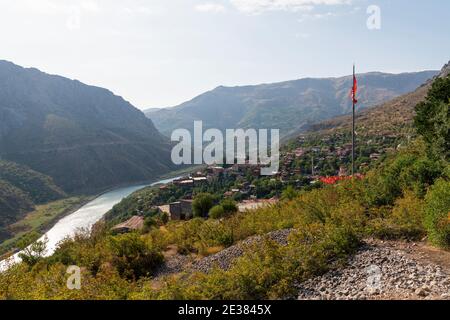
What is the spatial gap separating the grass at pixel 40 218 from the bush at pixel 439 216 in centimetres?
4064

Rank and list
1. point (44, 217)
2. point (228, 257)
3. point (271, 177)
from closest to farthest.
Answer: point (228, 257)
point (271, 177)
point (44, 217)

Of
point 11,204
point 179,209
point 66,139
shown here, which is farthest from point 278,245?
point 66,139

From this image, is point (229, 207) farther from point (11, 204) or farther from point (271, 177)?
point (11, 204)

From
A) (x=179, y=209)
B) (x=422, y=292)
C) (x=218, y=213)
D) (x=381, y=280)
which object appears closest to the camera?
(x=422, y=292)

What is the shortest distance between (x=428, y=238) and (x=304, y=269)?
272cm

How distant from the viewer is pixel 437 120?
439 inches

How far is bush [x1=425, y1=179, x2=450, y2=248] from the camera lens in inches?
247

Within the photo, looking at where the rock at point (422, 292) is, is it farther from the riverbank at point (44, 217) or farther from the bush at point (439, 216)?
the riverbank at point (44, 217)

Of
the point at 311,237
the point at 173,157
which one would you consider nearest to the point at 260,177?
the point at 311,237

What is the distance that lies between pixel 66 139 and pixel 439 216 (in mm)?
94471

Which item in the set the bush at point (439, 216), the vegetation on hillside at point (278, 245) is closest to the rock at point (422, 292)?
the vegetation on hillside at point (278, 245)

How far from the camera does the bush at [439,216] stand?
20.6ft
